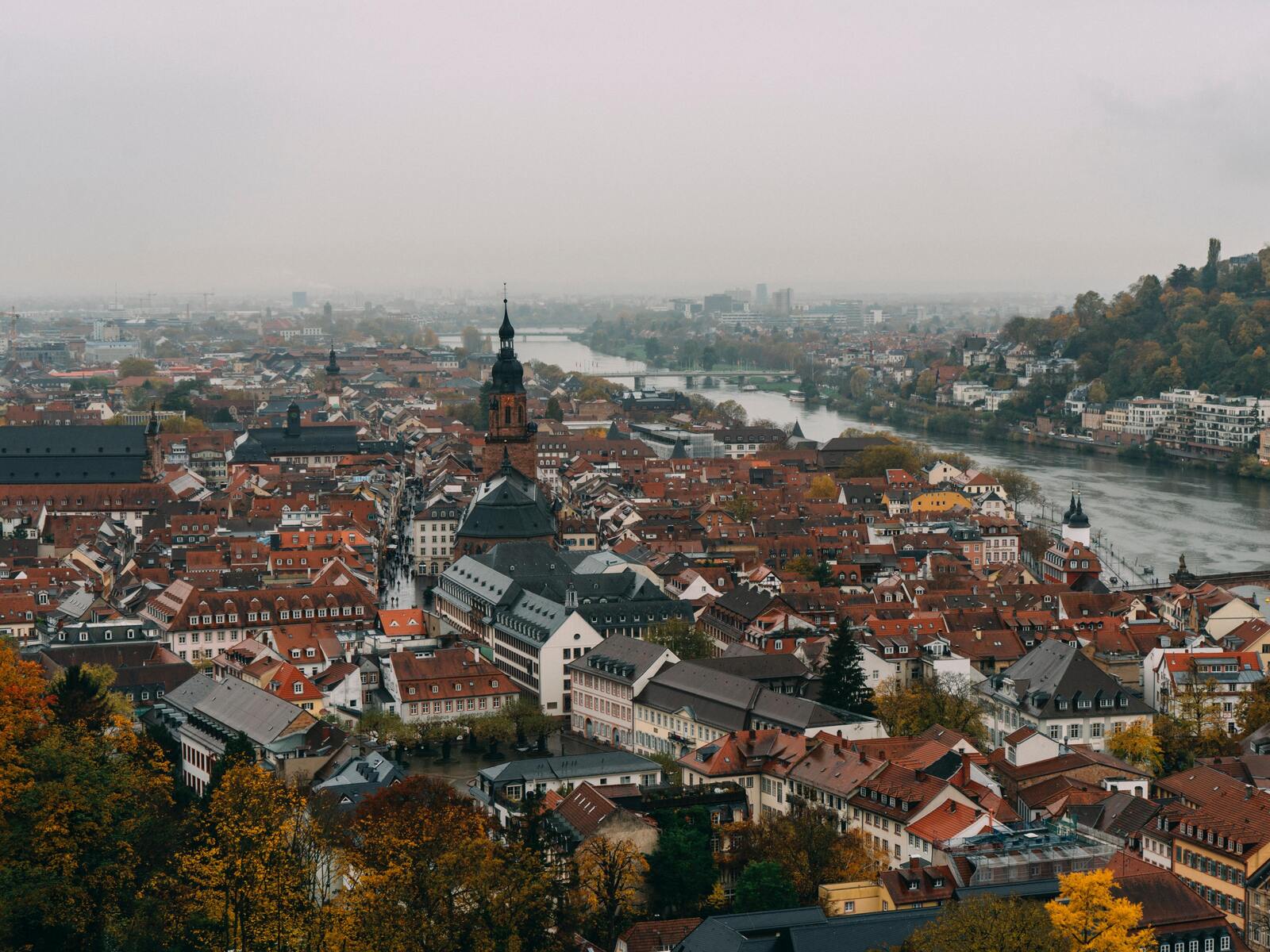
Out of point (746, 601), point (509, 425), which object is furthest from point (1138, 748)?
point (509, 425)

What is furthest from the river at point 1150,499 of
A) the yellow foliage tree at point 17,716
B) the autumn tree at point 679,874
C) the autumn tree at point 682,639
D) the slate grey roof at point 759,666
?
the yellow foliage tree at point 17,716

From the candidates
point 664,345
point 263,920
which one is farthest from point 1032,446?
point 664,345

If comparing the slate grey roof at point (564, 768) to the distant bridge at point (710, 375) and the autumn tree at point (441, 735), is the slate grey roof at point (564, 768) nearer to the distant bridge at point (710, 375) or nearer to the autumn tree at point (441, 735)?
the autumn tree at point (441, 735)

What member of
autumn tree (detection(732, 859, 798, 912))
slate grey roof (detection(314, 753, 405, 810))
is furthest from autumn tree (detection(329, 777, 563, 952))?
slate grey roof (detection(314, 753, 405, 810))

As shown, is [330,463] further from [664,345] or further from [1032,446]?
[664,345]

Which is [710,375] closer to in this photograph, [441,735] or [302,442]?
[302,442]
